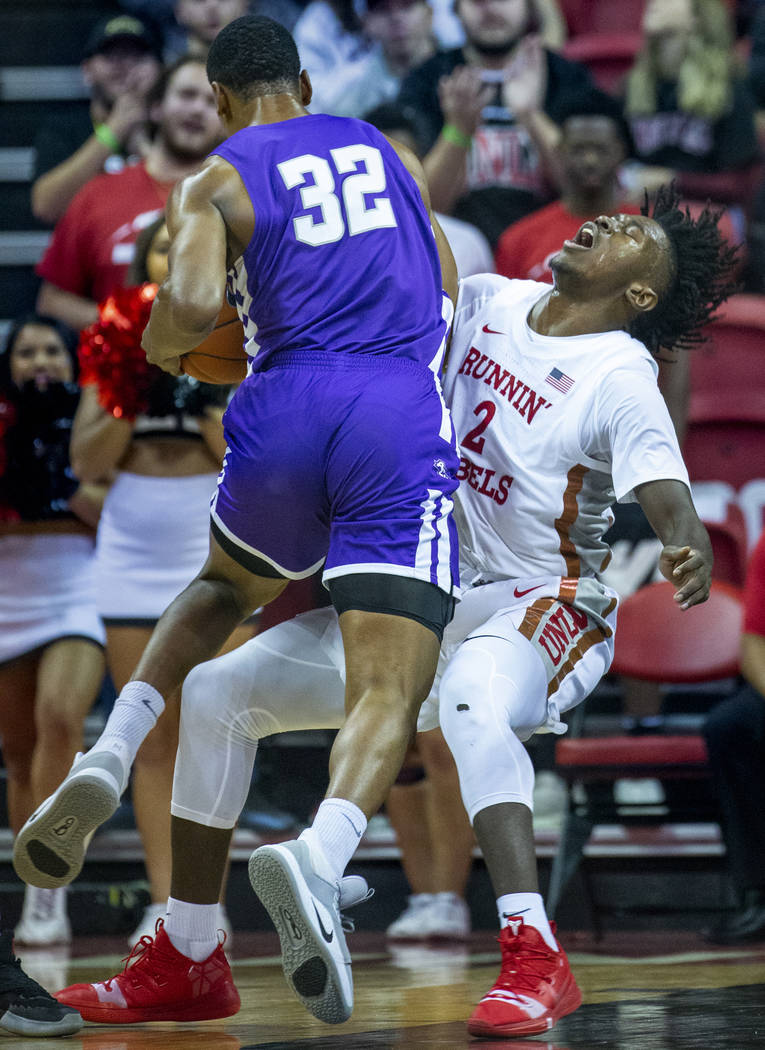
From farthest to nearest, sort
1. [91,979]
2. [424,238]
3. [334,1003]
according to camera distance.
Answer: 1. [91,979]
2. [424,238]
3. [334,1003]

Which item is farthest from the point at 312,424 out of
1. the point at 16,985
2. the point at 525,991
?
the point at 16,985

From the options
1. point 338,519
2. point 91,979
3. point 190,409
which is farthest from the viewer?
point 190,409

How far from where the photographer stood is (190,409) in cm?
514

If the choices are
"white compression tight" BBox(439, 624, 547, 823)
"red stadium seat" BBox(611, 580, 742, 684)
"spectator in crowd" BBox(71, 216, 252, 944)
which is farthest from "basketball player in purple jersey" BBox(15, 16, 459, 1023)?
"red stadium seat" BBox(611, 580, 742, 684)

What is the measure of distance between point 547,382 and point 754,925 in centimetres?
248

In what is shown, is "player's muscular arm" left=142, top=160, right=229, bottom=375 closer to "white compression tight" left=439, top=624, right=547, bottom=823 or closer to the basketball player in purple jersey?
the basketball player in purple jersey

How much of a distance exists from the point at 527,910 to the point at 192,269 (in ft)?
4.73

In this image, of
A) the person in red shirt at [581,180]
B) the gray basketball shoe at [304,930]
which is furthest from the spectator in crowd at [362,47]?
the gray basketball shoe at [304,930]

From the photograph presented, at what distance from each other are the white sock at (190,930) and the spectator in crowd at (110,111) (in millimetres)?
4341

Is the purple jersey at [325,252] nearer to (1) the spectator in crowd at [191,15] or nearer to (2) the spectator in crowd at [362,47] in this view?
(1) the spectator in crowd at [191,15]

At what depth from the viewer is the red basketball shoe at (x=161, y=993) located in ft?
11.3

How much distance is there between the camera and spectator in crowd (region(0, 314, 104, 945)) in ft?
17.8

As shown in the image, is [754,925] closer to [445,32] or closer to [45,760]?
[45,760]

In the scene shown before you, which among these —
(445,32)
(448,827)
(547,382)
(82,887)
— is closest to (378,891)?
(448,827)
